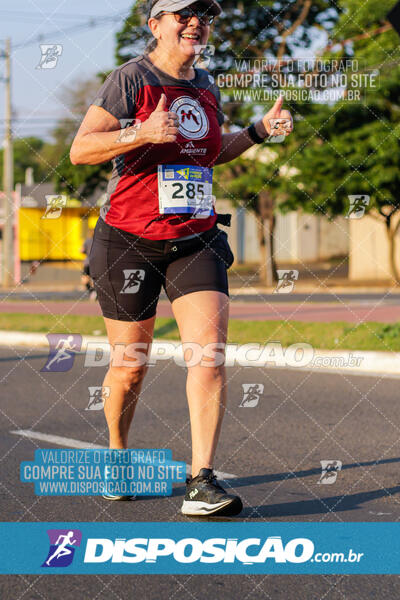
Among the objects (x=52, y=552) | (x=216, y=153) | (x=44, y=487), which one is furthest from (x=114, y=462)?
(x=216, y=153)

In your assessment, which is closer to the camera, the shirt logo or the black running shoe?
the black running shoe

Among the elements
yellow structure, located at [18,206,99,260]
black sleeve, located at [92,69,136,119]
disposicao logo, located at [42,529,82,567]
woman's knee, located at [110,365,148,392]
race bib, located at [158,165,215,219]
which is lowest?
yellow structure, located at [18,206,99,260]

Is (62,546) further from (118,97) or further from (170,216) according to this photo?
(118,97)

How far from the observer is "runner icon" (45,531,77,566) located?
3594mm

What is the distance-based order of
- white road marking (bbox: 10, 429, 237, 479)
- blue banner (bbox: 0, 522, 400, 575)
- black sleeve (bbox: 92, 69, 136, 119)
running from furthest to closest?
1. white road marking (bbox: 10, 429, 237, 479)
2. black sleeve (bbox: 92, 69, 136, 119)
3. blue banner (bbox: 0, 522, 400, 575)

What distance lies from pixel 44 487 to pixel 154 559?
1.25m

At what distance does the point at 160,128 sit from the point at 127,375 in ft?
3.92

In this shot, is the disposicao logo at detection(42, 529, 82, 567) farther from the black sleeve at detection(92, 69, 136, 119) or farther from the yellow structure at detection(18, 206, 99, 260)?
the yellow structure at detection(18, 206, 99, 260)

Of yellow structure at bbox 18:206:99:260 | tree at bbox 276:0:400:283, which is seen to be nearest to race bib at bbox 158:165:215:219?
tree at bbox 276:0:400:283

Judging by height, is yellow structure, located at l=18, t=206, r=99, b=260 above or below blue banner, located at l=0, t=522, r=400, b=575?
below

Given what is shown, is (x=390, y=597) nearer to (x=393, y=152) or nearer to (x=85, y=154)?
(x=85, y=154)

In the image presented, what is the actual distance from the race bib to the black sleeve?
0.30 meters

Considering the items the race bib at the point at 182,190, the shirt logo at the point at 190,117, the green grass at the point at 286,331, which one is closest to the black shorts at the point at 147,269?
the race bib at the point at 182,190

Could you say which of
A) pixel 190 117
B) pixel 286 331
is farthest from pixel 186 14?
pixel 286 331
